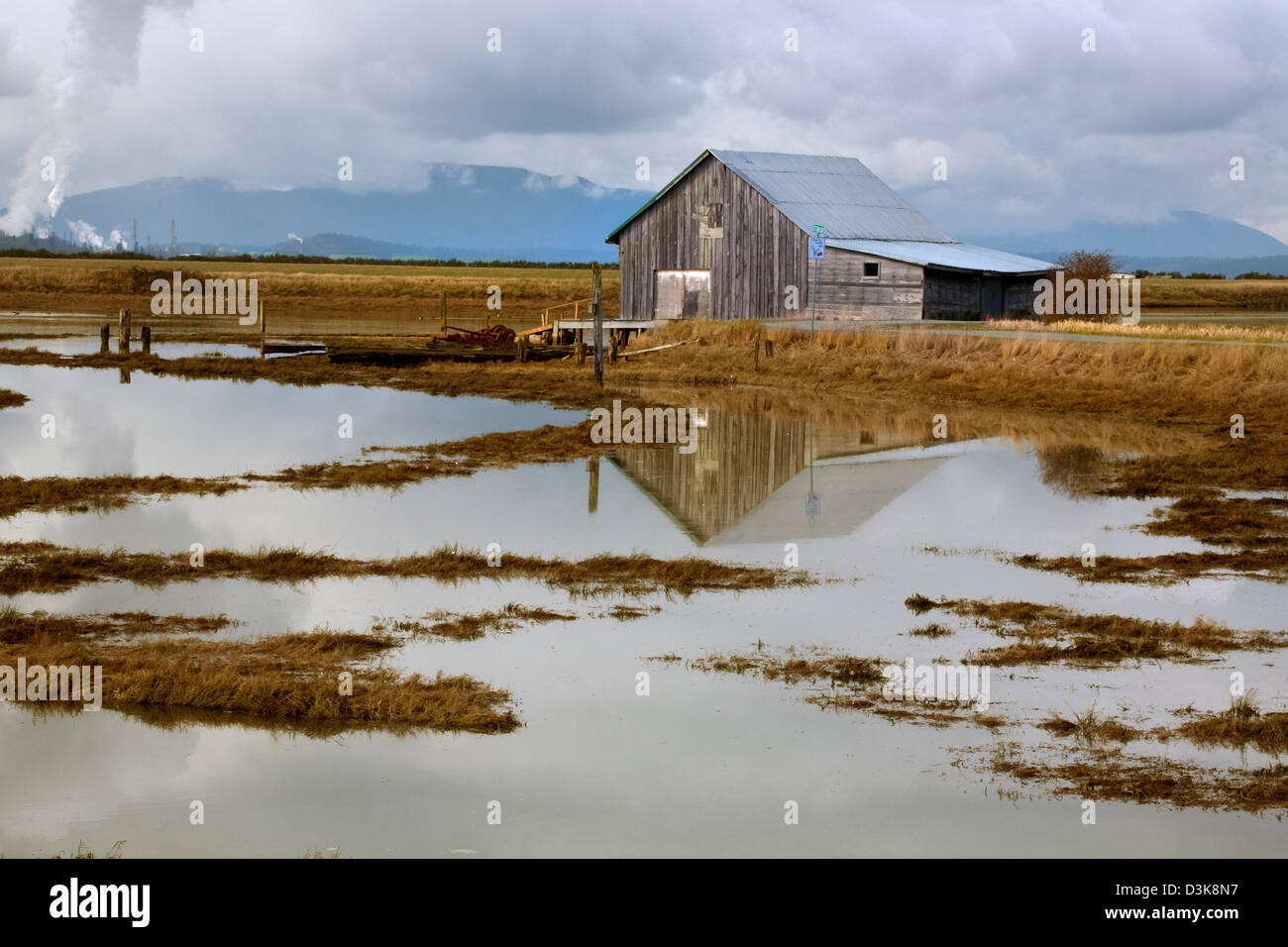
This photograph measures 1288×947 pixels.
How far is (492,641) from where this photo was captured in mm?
11867

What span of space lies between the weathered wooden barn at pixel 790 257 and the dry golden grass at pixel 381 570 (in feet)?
104

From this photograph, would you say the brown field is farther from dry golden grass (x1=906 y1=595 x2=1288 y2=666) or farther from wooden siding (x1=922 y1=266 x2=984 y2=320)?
wooden siding (x1=922 y1=266 x2=984 y2=320)

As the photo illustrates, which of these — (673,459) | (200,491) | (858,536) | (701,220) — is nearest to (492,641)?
(858,536)

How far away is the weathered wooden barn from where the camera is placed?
45844 mm

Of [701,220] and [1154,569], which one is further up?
[701,220]

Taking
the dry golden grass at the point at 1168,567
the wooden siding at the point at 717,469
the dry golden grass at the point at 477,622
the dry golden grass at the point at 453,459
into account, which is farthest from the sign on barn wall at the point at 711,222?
the dry golden grass at the point at 477,622

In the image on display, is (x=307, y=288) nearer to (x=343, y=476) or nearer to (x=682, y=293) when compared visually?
(x=682, y=293)

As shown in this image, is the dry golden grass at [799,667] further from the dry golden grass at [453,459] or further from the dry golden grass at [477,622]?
the dry golden grass at [453,459]

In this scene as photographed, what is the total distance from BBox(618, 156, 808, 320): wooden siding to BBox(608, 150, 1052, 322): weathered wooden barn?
0.03 metres

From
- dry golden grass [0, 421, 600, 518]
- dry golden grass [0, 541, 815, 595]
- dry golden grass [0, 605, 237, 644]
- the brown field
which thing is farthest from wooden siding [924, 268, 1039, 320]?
dry golden grass [0, 605, 237, 644]

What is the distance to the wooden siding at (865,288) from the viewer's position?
149ft

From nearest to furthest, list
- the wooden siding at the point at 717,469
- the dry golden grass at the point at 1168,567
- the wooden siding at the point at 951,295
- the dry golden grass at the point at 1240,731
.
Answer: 1. the dry golden grass at the point at 1240,731
2. the dry golden grass at the point at 1168,567
3. the wooden siding at the point at 717,469
4. the wooden siding at the point at 951,295
